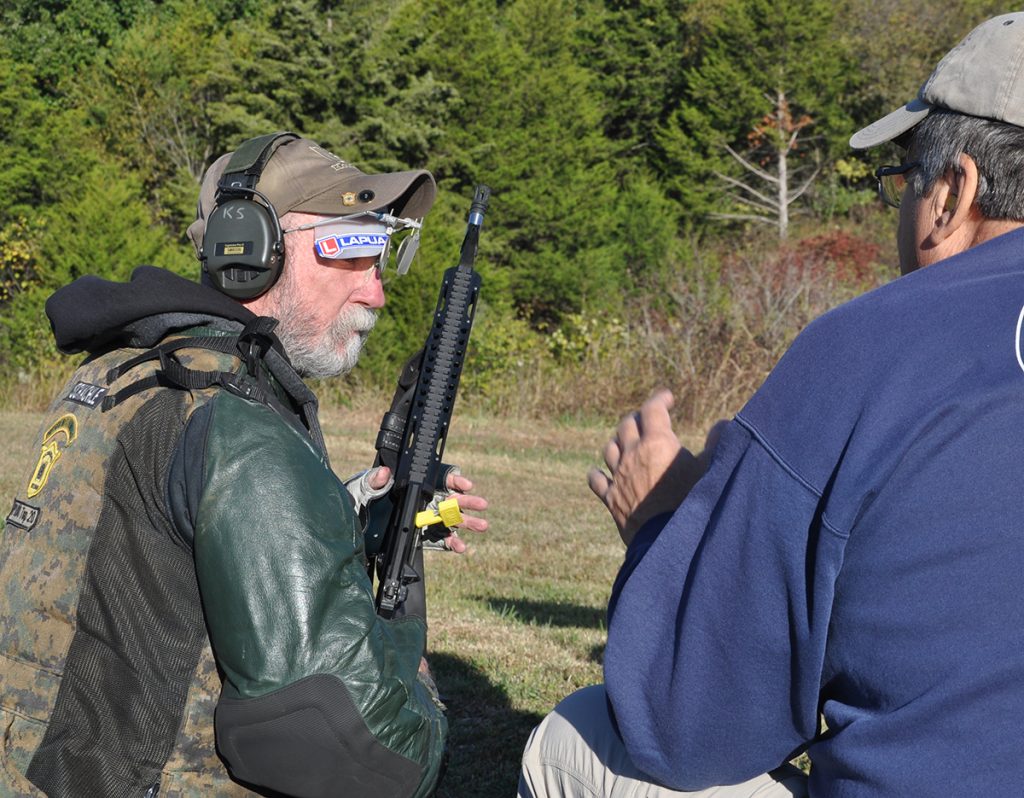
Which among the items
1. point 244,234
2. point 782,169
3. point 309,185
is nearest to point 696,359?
point 309,185

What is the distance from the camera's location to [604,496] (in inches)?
96.4

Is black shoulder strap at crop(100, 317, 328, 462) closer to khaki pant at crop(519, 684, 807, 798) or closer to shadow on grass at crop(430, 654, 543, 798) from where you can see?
khaki pant at crop(519, 684, 807, 798)

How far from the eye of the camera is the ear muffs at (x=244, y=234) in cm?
279

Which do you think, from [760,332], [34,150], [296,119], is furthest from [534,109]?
[760,332]

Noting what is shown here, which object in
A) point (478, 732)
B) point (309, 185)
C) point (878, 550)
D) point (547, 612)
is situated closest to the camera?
point (878, 550)

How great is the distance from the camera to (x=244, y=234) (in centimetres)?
279

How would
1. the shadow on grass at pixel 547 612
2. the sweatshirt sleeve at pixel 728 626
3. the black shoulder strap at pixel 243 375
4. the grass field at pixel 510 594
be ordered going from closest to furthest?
the sweatshirt sleeve at pixel 728 626
the black shoulder strap at pixel 243 375
the grass field at pixel 510 594
the shadow on grass at pixel 547 612

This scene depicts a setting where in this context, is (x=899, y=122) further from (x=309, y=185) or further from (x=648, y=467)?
(x=309, y=185)

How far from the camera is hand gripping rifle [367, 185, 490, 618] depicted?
10.4ft

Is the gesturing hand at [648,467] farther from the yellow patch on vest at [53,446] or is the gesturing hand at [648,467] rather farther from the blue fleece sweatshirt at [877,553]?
the yellow patch on vest at [53,446]

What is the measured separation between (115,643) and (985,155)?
6.25 ft

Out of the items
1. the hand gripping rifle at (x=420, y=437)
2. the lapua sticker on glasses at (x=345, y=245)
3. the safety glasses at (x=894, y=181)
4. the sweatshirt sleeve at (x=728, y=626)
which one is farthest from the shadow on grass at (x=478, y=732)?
the safety glasses at (x=894, y=181)

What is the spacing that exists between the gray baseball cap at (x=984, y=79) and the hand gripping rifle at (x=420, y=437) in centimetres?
147

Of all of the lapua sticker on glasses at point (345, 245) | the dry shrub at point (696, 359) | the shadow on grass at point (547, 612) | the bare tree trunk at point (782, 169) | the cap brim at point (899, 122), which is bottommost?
the shadow on grass at point (547, 612)
